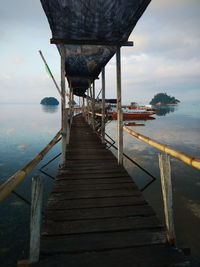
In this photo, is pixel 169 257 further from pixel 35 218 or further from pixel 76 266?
pixel 35 218

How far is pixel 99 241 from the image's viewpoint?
7.52ft

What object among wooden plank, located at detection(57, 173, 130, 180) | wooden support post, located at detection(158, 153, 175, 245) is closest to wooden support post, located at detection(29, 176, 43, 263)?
wooden support post, located at detection(158, 153, 175, 245)

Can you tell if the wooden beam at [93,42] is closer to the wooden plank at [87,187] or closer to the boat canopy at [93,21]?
the boat canopy at [93,21]

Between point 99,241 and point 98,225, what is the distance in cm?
33

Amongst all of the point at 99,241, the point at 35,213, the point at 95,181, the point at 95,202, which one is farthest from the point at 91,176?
the point at 35,213

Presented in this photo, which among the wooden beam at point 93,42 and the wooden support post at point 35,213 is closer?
the wooden support post at point 35,213

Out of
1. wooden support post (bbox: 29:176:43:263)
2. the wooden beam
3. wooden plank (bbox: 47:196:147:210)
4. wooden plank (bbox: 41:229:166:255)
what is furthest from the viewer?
the wooden beam

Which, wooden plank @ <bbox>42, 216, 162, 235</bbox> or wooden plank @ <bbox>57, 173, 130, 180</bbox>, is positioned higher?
wooden plank @ <bbox>57, 173, 130, 180</bbox>

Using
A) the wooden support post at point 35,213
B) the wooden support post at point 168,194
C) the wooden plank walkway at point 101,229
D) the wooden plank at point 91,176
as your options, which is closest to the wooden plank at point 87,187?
the wooden plank walkway at point 101,229

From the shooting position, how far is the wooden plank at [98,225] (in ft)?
8.13

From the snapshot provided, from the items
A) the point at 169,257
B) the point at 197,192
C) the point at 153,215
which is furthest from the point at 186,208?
the point at 169,257

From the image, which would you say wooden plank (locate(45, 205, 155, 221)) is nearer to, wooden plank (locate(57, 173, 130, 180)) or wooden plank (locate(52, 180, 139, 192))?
wooden plank (locate(52, 180, 139, 192))

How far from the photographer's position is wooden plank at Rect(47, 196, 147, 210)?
316 centimetres

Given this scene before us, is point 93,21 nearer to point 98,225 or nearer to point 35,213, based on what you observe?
point 35,213
